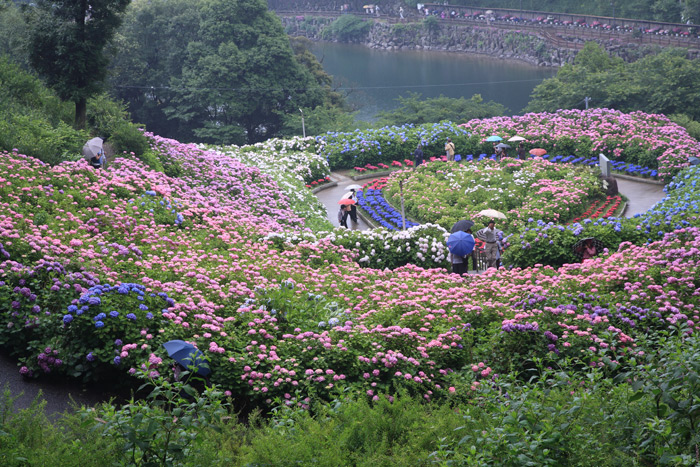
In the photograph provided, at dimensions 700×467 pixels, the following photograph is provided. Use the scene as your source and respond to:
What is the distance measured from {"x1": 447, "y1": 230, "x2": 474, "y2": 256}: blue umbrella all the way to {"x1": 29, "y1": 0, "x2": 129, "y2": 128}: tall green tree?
36.7 ft

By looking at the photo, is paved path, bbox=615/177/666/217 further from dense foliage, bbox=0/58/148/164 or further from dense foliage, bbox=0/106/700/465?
dense foliage, bbox=0/58/148/164

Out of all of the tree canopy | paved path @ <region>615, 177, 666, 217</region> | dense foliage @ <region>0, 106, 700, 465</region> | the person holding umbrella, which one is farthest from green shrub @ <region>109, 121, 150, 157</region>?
the tree canopy

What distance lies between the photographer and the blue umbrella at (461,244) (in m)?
14.9

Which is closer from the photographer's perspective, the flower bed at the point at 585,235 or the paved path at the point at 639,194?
the flower bed at the point at 585,235

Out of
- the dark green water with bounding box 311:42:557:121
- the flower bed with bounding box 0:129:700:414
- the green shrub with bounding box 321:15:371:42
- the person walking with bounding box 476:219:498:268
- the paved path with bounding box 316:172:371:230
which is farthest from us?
the green shrub with bounding box 321:15:371:42

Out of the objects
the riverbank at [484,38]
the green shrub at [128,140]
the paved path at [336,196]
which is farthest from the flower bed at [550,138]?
the riverbank at [484,38]

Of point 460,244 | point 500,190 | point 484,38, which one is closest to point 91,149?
point 460,244

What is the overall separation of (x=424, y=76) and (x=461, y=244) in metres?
56.2

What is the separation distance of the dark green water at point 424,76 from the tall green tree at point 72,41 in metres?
36.0

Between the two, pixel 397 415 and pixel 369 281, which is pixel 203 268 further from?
pixel 397 415

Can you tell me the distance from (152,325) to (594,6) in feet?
230

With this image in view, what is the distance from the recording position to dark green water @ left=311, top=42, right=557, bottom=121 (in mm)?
59250

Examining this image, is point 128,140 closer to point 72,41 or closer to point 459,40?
point 72,41

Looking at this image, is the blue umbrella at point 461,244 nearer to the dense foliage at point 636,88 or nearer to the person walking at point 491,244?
the person walking at point 491,244
